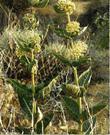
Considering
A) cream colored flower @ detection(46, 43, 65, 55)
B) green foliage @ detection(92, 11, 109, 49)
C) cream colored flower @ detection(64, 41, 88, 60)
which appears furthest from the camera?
green foliage @ detection(92, 11, 109, 49)

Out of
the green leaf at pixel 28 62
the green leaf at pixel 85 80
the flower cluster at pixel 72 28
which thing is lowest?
the green leaf at pixel 85 80

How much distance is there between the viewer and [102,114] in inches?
112

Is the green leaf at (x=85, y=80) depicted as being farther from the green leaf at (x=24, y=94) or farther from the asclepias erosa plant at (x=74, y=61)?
the green leaf at (x=24, y=94)

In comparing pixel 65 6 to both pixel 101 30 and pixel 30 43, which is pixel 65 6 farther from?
pixel 101 30

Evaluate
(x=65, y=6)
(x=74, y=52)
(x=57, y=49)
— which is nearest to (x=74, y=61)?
(x=74, y=52)

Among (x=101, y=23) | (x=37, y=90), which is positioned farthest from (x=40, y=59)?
(x=37, y=90)

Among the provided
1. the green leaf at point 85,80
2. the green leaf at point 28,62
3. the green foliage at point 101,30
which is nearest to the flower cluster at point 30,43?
the green leaf at point 28,62

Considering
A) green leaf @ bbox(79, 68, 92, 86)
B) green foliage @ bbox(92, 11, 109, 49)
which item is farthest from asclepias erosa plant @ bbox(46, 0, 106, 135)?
green foliage @ bbox(92, 11, 109, 49)

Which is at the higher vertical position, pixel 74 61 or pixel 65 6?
pixel 65 6

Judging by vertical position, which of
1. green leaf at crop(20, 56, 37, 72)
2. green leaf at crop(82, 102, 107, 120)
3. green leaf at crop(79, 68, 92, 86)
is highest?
green leaf at crop(20, 56, 37, 72)

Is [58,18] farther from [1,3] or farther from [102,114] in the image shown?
[102,114]

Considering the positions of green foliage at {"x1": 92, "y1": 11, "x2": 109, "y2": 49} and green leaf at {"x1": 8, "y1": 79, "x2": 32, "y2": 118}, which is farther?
green foliage at {"x1": 92, "y1": 11, "x2": 109, "y2": 49}

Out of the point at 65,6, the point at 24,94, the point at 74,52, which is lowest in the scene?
the point at 24,94

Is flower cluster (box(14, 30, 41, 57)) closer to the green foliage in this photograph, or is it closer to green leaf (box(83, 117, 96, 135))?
green leaf (box(83, 117, 96, 135))
